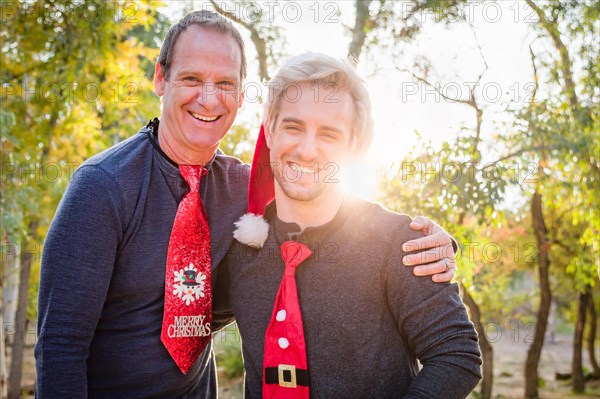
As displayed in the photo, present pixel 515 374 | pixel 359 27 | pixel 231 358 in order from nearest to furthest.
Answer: pixel 359 27 < pixel 231 358 < pixel 515 374

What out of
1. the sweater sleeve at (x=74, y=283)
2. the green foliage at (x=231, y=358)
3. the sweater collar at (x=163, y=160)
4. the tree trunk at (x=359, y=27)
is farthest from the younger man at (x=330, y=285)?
the green foliage at (x=231, y=358)

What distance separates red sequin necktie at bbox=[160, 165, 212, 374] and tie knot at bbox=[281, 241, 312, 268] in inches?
14.4

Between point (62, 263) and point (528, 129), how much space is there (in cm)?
567

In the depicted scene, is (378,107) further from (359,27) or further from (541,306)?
(541,306)

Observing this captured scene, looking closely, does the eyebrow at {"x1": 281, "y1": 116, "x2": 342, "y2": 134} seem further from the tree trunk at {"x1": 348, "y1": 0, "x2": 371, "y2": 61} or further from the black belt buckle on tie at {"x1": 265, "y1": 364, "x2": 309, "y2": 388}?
the tree trunk at {"x1": 348, "y1": 0, "x2": 371, "y2": 61}

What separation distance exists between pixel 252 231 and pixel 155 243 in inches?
14.7

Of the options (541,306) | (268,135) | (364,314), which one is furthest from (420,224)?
(541,306)

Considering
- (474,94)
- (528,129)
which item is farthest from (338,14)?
(528,129)

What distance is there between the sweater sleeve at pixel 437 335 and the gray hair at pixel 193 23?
1255mm

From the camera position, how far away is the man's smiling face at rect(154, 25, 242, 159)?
8.25 feet

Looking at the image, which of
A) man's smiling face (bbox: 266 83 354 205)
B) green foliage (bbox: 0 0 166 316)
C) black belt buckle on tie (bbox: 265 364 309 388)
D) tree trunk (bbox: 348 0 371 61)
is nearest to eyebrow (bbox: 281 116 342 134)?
man's smiling face (bbox: 266 83 354 205)

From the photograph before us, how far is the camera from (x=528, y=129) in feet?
21.5

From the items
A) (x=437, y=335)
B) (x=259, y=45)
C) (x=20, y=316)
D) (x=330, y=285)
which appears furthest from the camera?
(x=20, y=316)

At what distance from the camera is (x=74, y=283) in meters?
2.04
